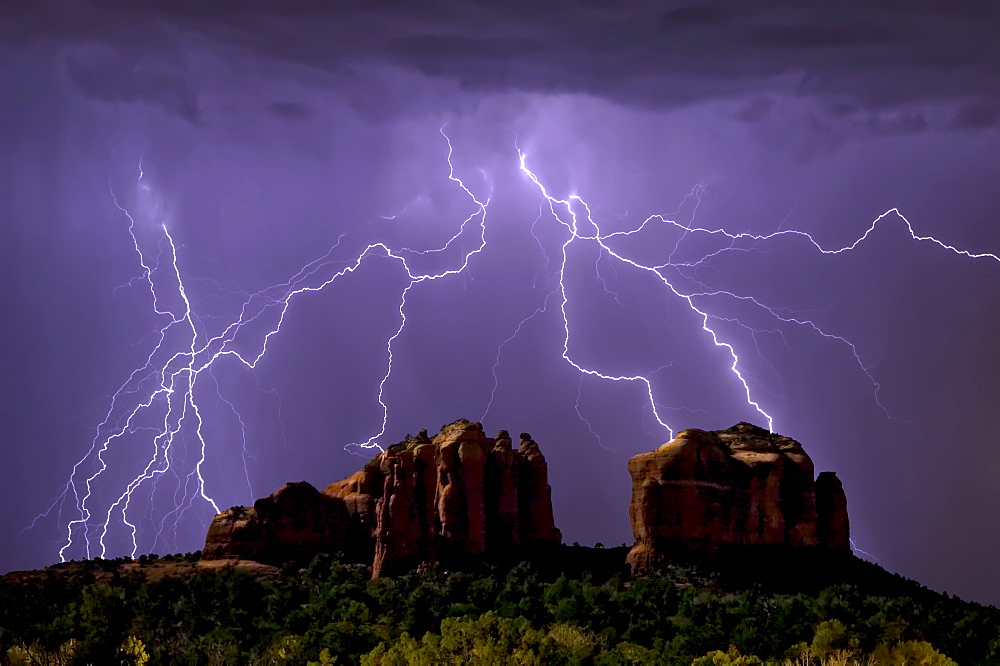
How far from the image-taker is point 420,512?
318 feet

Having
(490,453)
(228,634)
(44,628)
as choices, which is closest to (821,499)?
(490,453)

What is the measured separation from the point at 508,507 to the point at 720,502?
1356cm

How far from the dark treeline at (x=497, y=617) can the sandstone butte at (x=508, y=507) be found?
1963 millimetres

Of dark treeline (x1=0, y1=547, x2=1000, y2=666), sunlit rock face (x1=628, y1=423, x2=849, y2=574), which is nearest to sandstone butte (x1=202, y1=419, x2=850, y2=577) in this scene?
sunlit rock face (x1=628, y1=423, x2=849, y2=574)

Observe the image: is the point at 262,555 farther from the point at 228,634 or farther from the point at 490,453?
the point at 228,634

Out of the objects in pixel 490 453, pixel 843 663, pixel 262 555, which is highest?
pixel 490 453

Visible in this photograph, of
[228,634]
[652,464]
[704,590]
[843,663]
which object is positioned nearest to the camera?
[843,663]

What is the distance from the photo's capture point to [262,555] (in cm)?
9888

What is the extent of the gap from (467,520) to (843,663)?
34.4 meters

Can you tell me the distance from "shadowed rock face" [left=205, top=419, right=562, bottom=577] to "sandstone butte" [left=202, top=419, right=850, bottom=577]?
81 mm

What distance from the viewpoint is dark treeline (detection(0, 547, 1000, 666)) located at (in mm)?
70688

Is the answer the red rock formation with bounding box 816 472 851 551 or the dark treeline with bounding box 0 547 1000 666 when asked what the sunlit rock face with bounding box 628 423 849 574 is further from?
the dark treeline with bounding box 0 547 1000 666

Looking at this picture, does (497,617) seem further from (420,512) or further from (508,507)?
(508,507)

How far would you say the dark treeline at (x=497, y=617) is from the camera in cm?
7069
